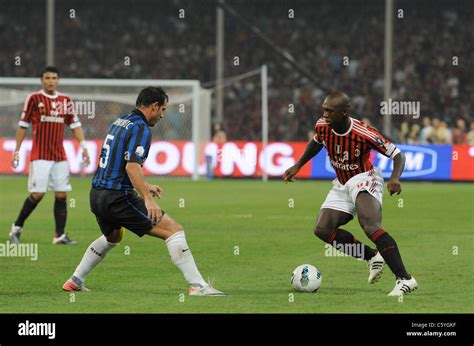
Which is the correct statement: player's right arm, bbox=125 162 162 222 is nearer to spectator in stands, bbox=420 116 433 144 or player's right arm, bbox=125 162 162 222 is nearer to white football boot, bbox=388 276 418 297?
white football boot, bbox=388 276 418 297

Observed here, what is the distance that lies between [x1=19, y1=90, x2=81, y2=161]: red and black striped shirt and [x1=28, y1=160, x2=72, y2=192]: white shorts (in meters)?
0.09

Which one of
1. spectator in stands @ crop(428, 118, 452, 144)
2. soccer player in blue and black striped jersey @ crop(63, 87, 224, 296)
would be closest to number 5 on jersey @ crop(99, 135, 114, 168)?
soccer player in blue and black striped jersey @ crop(63, 87, 224, 296)

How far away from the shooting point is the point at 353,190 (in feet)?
34.2

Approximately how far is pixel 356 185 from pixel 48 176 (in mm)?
6009

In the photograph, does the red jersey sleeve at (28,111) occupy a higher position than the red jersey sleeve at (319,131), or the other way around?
the red jersey sleeve at (28,111)

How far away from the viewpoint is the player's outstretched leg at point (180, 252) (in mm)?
Answer: 9680

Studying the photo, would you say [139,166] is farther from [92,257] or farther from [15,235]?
[15,235]

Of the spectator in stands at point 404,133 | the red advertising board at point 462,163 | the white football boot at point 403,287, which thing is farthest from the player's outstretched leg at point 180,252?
the spectator in stands at point 404,133

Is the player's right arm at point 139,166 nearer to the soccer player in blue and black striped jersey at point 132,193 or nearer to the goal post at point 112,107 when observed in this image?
the soccer player in blue and black striped jersey at point 132,193

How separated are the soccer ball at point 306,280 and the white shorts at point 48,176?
5.66 meters

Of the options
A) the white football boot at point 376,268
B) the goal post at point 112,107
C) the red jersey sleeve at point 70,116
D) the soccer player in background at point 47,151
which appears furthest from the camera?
the goal post at point 112,107

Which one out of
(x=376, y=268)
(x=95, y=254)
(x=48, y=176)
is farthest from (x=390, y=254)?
(x=48, y=176)

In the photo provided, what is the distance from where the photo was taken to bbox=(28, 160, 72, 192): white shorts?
1501cm
